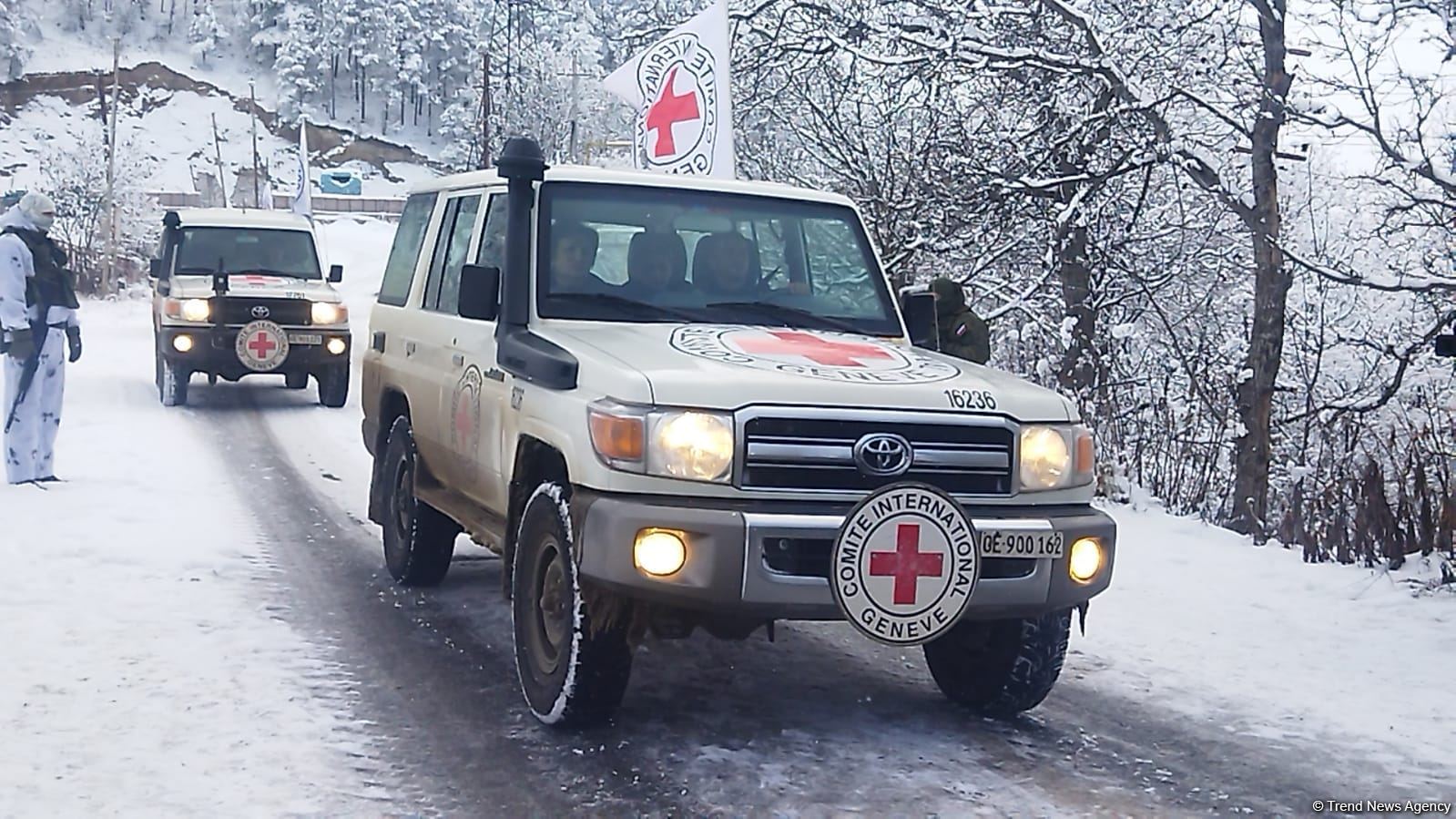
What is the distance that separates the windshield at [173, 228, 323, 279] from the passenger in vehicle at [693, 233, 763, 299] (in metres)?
10.8

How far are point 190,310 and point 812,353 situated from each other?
11.4 metres

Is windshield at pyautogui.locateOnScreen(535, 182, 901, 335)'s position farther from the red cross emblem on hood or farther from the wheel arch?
the wheel arch

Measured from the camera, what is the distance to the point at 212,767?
15.3 feet

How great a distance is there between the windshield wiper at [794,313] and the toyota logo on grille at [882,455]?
1.39m

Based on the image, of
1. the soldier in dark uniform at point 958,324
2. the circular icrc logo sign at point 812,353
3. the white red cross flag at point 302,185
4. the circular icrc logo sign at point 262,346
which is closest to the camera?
the circular icrc logo sign at point 812,353

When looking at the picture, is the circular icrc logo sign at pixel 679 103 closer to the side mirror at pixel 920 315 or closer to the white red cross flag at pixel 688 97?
the white red cross flag at pixel 688 97

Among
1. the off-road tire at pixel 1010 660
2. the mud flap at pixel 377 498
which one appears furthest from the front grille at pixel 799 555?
the mud flap at pixel 377 498

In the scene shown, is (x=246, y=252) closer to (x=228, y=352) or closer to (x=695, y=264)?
(x=228, y=352)

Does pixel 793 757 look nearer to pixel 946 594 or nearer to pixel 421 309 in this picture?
Answer: pixel 946 594

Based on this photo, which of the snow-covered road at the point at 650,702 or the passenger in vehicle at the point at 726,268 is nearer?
the snow-covered road at the point at 650,702

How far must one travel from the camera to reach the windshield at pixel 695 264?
5.93m

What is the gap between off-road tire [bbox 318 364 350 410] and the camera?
1580 centimetres

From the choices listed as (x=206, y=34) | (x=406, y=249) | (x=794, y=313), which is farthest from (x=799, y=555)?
(x=206, y=34)

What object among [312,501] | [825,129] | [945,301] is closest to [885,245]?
[825,129]
